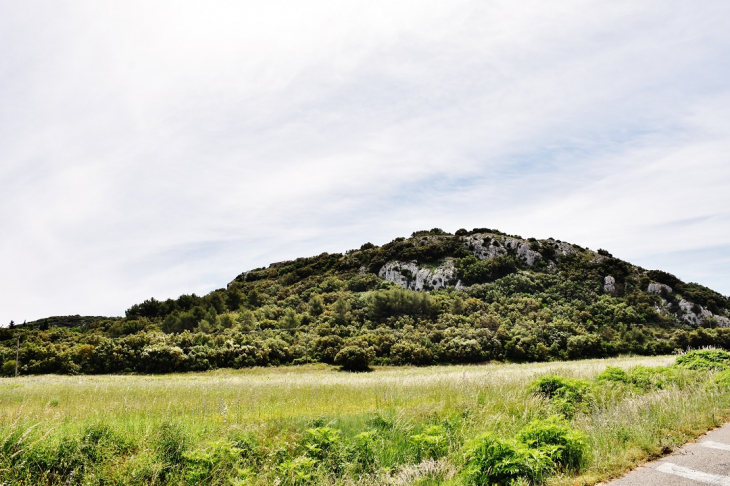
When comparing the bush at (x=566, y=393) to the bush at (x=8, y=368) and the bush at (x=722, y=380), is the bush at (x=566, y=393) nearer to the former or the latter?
the bush at (x=722, y=380)

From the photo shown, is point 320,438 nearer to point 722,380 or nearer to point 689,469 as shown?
point 689,469

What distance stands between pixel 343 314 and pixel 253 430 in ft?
171

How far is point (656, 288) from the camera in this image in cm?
7306

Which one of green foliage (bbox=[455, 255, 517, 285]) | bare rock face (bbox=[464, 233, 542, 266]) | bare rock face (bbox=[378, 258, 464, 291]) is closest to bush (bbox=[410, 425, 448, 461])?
bare rock face (bbox=[378, 258, 464, 291])

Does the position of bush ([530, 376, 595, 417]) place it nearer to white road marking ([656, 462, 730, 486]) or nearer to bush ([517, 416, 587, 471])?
bush ([517, 416, 587, 471])

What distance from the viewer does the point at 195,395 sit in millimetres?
14359

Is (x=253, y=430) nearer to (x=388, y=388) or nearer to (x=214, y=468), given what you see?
(x=214, y=468)

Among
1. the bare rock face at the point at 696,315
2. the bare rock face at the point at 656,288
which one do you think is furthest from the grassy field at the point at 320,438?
the bare rock face at the point at 656,288

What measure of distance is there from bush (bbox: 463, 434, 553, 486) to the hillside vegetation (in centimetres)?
3301

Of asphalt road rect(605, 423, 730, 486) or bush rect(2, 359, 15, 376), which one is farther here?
bush rect(2, 359, 15, 376)

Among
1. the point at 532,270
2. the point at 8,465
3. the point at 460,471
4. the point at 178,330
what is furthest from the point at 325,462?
the point at 532,270

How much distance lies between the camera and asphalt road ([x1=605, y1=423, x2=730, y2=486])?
5.74 meters

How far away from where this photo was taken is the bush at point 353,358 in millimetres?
38812

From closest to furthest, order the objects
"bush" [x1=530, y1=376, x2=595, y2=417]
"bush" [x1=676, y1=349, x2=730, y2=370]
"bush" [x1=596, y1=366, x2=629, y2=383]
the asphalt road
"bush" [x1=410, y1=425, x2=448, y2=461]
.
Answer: the asphalt road → "bush" [x1=410, y1=425, x2=448, y2=461] → "bush" [x1=530, y1=376, x2=595, y2=417] → "bush" [x1=596, y1=366, x2=629, y2=383] → "bush" [x1=676, y1=349, x2=730, y2=370]
